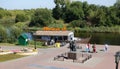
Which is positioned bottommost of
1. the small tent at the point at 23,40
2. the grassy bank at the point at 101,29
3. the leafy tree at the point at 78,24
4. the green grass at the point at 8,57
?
the green grass at the point at 8,57

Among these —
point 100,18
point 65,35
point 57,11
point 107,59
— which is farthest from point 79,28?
point 107,59

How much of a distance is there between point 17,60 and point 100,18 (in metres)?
85.3

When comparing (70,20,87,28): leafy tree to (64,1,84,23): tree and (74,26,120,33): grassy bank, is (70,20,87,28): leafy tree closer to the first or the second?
(74,26,120,33): grassy bank

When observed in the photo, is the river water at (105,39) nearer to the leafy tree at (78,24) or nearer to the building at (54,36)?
the building at (54,36)

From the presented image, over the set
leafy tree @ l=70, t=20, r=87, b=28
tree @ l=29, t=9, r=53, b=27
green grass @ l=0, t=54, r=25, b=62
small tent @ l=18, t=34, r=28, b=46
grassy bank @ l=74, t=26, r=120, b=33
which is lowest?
green grass @ l=0, t=54, r=25, b=62

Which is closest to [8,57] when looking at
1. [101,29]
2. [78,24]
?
Answer: [101,29]

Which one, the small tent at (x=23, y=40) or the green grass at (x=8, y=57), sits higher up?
the small tent at (x=23, y=40)

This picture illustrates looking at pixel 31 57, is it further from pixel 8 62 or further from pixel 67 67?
pixel 67 67

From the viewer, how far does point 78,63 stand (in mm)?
34344

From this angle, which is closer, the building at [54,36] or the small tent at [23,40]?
the small tent at [23,40]

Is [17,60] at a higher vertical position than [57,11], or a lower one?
lower

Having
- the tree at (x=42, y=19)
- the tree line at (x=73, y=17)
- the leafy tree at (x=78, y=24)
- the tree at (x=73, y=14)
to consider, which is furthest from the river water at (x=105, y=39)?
the tree at (x=73, y=14)

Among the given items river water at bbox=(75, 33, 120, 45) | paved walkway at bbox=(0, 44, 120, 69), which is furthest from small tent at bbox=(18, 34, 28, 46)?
river water at bbox=(75, 33, 120, 45)

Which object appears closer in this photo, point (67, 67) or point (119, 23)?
point (67, 67)
